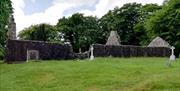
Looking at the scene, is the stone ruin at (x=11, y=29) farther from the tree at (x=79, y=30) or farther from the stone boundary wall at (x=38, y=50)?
the tree at (x=79, y=30)

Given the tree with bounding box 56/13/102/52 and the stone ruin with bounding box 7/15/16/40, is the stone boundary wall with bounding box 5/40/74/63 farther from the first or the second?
the tree with bounding box 56/13/102/52

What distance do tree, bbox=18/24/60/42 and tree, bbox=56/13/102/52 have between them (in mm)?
2028

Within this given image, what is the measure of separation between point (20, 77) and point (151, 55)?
31532mm

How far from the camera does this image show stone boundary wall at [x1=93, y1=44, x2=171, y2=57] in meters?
55.0

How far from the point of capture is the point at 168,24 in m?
86.0

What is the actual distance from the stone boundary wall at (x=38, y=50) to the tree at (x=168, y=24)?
1318 inches

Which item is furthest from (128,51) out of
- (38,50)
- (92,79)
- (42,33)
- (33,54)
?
(42,33)

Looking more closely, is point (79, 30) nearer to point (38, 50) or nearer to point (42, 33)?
point (42, 33)

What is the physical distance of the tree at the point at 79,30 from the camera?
357 ft

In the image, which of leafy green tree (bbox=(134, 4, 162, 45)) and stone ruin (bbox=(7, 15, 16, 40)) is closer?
stone ruin (bbox=(7, 15, 16, 40))

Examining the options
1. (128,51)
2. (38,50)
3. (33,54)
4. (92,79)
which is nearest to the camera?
(92,79)

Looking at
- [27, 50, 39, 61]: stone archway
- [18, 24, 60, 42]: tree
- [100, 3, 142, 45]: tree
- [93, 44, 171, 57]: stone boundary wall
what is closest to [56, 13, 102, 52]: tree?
[18, 24, 60, 42]: tree

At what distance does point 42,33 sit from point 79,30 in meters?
9.13

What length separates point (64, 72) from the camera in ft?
104
